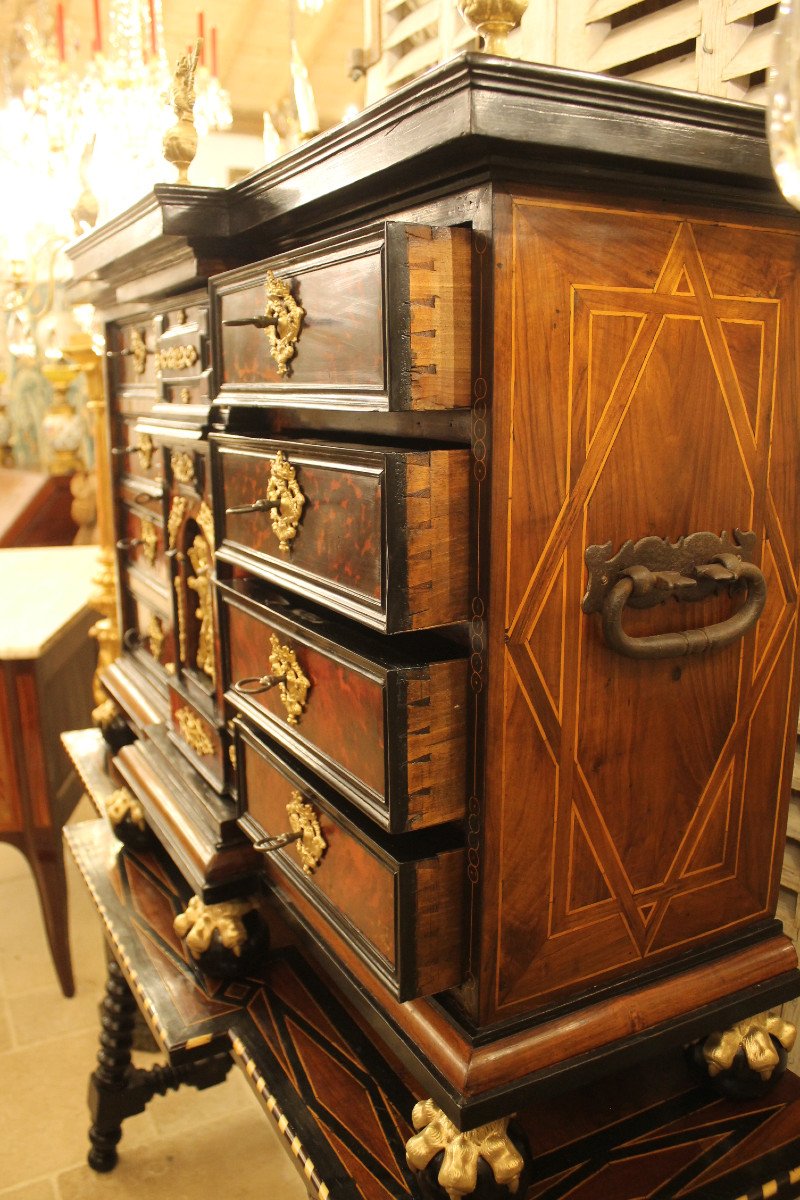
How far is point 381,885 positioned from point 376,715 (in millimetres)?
168

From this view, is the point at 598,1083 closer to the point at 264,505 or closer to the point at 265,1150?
the point at 264,505

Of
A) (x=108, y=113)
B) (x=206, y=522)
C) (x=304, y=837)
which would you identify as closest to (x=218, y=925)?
(x=304, y=837)

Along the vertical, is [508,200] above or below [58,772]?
above

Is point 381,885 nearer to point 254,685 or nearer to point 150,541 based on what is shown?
point 254,685

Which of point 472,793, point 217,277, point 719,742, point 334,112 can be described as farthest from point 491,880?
point 334,112

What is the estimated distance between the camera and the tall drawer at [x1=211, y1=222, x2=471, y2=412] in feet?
2.45

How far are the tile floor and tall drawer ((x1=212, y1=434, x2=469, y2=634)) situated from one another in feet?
4.64

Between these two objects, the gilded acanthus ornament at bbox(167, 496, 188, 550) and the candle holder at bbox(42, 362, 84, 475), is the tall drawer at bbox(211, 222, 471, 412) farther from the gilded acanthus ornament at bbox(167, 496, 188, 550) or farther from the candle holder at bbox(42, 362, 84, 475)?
the candle holder at bbox(42, 362, 84, 475)

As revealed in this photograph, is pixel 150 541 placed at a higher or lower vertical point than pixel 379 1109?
higher

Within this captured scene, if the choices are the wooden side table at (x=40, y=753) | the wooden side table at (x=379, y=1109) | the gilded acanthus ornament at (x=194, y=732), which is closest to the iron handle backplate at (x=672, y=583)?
the wooden side table at (x=379, y=1109)

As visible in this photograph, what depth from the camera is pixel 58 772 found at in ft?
7.93

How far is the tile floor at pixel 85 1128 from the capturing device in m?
1.81

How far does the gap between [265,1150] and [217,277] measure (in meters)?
1.67

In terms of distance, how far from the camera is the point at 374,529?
31.9 inches
